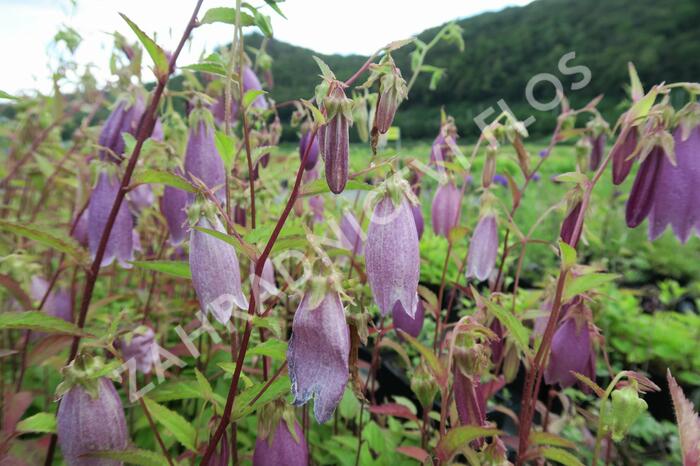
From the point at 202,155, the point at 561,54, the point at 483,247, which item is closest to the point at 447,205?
the point at 483,247

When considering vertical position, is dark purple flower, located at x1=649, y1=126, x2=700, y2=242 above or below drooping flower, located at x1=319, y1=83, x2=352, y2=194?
below

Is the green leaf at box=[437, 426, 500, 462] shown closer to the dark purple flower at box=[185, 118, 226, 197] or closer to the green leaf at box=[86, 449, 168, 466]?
the green leaf at box=[86, 449, 168, 466]

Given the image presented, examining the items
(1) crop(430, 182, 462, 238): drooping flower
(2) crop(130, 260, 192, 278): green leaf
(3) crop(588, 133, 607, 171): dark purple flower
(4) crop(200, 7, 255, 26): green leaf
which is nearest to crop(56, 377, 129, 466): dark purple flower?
(2) crop(130, 260, 192, 278): green leaf

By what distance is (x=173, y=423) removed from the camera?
79cm

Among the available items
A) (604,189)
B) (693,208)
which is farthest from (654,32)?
(693,208)

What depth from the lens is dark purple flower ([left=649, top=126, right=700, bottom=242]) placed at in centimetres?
92

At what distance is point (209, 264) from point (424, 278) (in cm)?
186

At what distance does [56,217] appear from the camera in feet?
5.58

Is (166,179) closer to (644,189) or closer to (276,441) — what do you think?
(276,441)

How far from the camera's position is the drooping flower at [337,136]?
0.62 meters

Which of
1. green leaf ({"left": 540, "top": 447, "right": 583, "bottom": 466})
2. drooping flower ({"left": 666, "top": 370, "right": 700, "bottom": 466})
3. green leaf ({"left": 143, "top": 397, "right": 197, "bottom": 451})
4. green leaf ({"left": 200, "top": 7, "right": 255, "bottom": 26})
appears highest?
green leaf ({"left": 200, "top": 7, "right": 255, "bottom": 26})

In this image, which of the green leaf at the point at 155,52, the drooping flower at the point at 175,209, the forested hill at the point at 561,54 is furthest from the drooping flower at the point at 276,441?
the forested hill at the point at 561,54

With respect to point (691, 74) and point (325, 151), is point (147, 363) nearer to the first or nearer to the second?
point (325, 151)

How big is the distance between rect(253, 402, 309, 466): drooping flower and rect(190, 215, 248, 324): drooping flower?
7.4 inches
